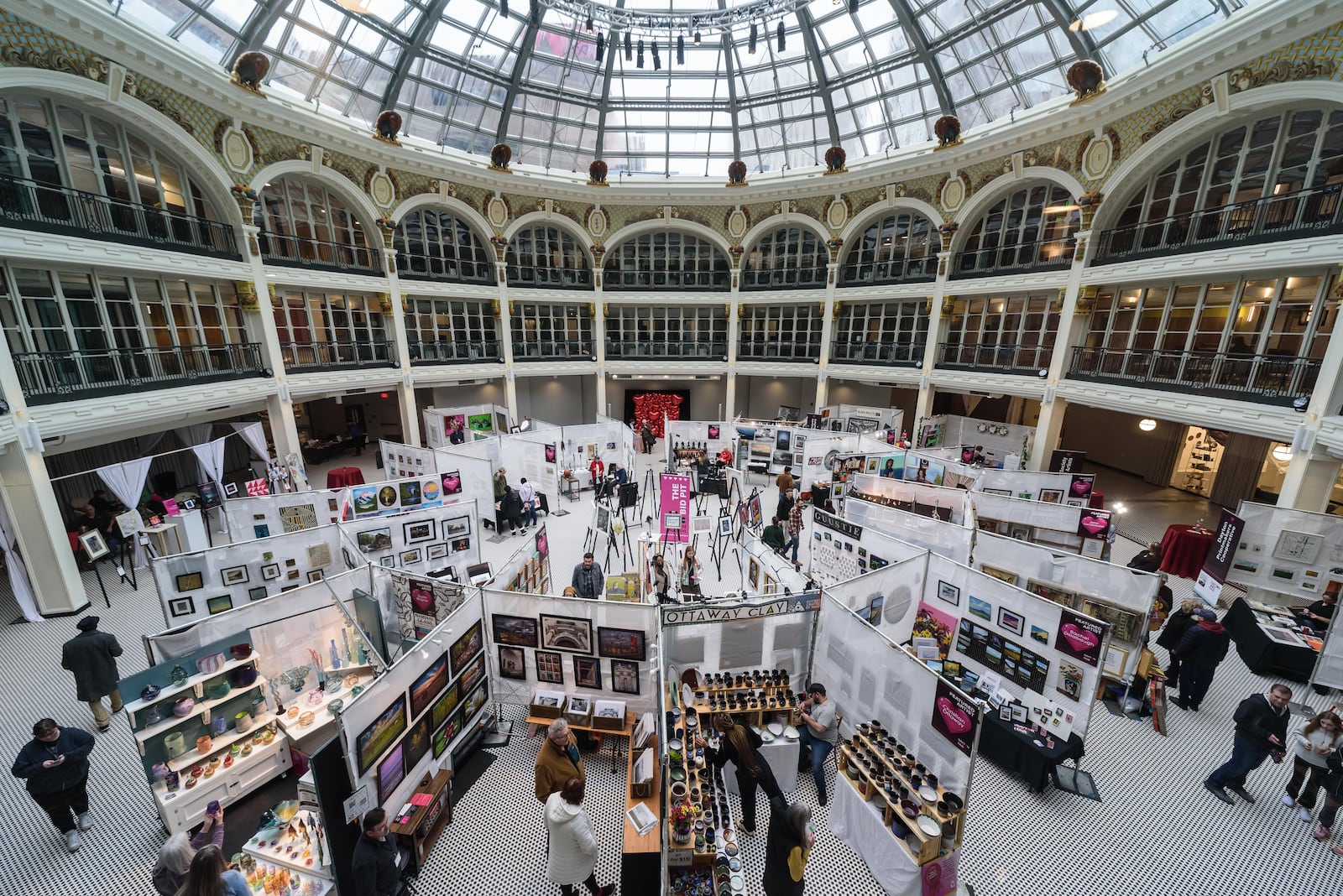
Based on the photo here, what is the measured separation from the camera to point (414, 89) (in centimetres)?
1870

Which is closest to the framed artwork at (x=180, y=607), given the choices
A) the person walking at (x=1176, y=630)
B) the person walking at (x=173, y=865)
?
the person walking at (x=173, y=865)

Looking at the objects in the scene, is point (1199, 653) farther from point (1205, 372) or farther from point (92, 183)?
point (92, 183)

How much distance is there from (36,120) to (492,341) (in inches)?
545

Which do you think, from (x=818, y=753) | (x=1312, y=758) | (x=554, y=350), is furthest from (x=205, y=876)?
(x=554, y=350)

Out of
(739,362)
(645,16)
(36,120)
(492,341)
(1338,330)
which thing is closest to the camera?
(1338,330)

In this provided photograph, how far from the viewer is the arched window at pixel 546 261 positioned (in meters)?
23.6

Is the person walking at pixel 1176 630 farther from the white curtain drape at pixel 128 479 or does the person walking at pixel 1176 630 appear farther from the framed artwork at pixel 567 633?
the white curtain drape at pixel 128 479

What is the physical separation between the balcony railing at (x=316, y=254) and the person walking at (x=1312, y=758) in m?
24.4

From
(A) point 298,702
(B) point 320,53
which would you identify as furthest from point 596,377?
(A) point 298,702

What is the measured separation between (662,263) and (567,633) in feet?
72.7

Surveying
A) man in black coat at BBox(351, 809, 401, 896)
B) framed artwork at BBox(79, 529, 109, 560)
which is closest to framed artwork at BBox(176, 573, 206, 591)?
framed artwork at BBox(79, 529, 109, 560)

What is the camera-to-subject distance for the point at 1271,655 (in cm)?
864

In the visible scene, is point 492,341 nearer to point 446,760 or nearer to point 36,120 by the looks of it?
point 36,120

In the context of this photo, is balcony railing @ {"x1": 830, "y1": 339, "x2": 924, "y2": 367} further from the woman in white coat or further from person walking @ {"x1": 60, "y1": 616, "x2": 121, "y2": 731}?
person walking @ {"x1": 60, "y1": 616, "x2": 121, "y2": 731}
